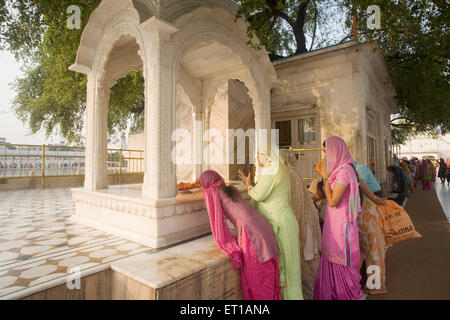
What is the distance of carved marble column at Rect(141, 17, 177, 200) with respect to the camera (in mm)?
3189

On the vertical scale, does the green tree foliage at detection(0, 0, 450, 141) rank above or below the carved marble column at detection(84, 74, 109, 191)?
above

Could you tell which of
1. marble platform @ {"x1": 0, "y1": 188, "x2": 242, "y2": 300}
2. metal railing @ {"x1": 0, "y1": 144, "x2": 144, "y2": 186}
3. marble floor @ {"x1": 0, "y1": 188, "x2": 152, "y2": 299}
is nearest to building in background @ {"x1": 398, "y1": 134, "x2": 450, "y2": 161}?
metal railing @ {"x1": 0, "y1": 144, "x2": 144, "y2": 186}

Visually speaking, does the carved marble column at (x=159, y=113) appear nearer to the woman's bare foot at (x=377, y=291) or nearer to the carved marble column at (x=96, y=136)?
the carved marble column at (x=96, y=136)

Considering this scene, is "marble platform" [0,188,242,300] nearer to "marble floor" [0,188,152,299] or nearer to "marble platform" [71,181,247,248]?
"marble floor" [0,188,152,299]

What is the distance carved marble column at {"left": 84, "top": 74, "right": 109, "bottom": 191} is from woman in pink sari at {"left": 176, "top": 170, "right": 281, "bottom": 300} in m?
2.47

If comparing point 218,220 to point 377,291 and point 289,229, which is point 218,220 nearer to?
point 289,229

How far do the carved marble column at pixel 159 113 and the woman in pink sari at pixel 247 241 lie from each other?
712mm

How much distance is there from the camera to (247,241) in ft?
8.36

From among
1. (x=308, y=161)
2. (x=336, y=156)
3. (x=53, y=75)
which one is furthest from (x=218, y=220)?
(x=53, y=75)

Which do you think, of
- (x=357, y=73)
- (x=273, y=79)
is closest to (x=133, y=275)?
(x=273, y=79)

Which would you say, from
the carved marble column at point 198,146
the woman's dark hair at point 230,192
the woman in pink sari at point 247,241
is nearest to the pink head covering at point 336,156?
the woman in pink sari at point 247,241

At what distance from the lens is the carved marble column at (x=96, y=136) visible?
171 inches

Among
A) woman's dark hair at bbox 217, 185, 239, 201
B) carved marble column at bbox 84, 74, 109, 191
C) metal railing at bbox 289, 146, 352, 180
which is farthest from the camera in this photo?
metal railing at bbox 289, 146, 352, 180
